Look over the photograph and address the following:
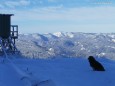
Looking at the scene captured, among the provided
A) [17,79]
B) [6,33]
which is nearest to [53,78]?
[17,79]

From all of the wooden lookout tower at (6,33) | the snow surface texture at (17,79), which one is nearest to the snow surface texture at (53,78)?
A: the snow surface texture at (17,79)

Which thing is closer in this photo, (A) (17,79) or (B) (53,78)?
(A) (17,79)

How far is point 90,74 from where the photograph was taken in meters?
17.3

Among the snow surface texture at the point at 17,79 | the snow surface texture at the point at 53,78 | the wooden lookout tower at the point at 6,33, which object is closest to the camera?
the snow surface texture at the point at 17,79

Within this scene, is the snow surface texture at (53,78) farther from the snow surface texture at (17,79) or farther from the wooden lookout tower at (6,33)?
the wooden lookout tower at (6,33)

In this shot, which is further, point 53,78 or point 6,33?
point 6,33

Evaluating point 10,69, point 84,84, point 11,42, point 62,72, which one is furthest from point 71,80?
point 11,42

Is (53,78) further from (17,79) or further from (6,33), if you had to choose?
(6,33)

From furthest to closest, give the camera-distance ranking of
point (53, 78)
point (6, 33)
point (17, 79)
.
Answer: point (6, 33)
point (53, 78)
point (17, 79)

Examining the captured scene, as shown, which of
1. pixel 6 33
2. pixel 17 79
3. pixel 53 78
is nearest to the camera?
pixel 17 79

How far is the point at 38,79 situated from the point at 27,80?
1.98ft

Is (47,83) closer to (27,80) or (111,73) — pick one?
(27,80)

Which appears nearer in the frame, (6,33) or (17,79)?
(17,79)

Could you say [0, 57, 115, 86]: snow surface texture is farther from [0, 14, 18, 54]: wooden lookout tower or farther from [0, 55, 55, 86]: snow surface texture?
[0, 14, 18, 54]: wooden lookout tower
